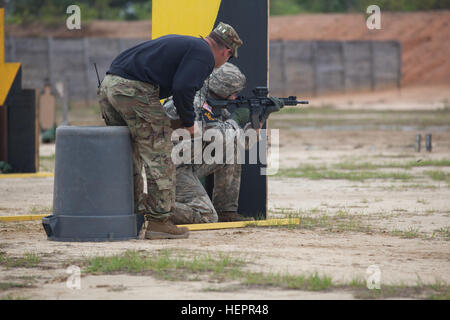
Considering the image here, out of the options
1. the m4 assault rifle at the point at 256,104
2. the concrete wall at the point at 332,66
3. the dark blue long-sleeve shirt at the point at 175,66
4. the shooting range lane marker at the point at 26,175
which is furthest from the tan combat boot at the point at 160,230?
the concrete wall at the point at 332,66

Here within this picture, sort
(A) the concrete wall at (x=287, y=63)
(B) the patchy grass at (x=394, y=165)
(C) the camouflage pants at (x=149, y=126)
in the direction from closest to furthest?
(C) the camouflage pants at (x=149, y=126) < (B) the patchy grass at (x=394, y=165) < (A) the concrete wall at (x=287, y=63)

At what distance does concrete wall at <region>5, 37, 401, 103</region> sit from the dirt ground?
23.0 metres

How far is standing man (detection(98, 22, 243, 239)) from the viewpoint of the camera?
625 cm

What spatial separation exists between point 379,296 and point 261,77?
3.45 meters

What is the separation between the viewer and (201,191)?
7.39 m

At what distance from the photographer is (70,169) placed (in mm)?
6426

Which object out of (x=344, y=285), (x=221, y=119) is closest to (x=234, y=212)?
(x=221, y=119)

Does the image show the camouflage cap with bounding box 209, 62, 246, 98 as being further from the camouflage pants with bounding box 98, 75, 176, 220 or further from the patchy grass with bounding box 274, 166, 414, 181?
the patchy grass with bounding box 274, 166, 414, 181

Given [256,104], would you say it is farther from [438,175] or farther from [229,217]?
[438,175]

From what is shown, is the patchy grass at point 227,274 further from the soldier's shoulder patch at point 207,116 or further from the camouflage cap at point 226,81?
the camouflage cap at point 226,81

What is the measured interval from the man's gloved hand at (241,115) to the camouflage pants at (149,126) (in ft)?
3.61

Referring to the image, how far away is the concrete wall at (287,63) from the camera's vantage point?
123 ft
